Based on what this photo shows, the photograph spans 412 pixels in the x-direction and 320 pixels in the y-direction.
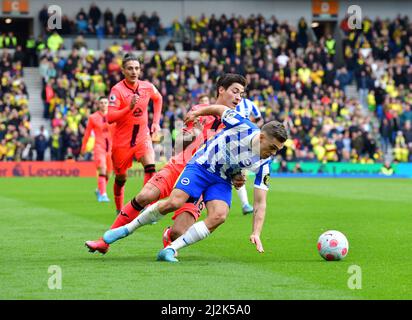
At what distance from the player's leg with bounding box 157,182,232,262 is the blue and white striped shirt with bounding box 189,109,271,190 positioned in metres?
0.18

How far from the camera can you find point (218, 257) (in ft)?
37.7

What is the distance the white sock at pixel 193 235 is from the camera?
10656 mm

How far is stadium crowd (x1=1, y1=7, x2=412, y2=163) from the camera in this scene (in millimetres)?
39969

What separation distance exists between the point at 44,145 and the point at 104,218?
66.6ft

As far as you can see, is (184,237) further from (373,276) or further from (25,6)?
(25,6)

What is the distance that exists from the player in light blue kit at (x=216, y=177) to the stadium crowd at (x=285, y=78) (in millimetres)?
26843

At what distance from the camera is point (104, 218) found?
17.4 meters

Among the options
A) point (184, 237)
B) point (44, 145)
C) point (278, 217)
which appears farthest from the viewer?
point (44, 145)

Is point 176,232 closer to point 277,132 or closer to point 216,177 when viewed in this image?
point 216,177

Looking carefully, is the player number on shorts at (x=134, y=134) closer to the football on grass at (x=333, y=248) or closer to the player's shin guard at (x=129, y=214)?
the player's shin guard at (x=129, y=214)

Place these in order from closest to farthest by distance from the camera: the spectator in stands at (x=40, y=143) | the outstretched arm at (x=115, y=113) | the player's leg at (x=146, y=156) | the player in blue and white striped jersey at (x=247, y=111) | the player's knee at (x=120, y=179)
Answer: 1. the outstretched arm at (x=115, y=113)
2. the player's leg at (x=146, y=156)
3. the player's knee at (x=120, y=179)
4. the player in blue and white striped jersey at (x=247, y=111)
5. the spectator in stands at (x=40, y=143)

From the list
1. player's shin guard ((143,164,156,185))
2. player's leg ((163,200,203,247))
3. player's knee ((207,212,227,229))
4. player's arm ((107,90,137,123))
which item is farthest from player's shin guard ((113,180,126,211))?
player's knee ((207,212,227,229))

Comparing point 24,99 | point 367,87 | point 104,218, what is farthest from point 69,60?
point 104,218

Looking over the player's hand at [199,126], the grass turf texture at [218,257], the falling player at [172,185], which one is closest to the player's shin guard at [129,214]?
the falling player at [172,185]
